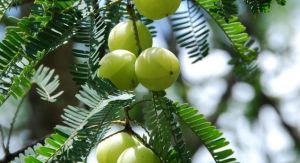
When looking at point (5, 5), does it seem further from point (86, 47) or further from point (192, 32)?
point (192, 32)

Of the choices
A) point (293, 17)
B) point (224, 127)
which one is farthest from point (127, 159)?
point (293, 17)

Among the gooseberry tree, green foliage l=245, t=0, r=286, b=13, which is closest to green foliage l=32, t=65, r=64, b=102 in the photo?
the gooseberry tree

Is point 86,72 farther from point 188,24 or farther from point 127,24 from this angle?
point 188,24

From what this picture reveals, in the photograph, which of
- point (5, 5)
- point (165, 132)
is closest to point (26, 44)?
point (5, 5)

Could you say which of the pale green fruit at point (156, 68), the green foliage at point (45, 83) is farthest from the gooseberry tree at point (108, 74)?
the green foliage at point (45, 83)

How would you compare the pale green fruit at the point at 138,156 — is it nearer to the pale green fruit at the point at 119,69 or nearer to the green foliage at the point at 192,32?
the pale green fruit at the point at 119,69

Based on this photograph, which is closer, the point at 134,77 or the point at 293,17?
the point at 134,77

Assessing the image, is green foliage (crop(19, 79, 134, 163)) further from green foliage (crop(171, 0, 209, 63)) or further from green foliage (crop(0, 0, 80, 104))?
green foliage (crop(171, 0, 209, 63))
